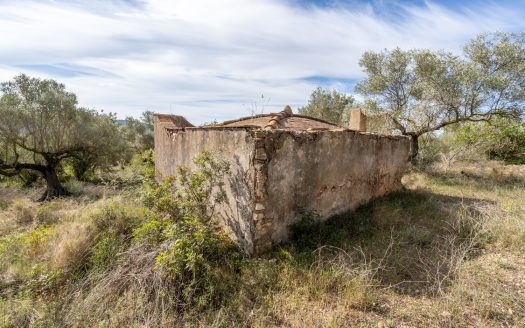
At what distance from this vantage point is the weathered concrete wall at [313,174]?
426cm

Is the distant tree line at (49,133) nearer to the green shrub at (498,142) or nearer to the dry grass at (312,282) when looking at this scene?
the dry grass at (312,282)

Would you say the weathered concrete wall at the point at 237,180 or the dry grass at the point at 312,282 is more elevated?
the weathered concrete wall at the point at 237,180

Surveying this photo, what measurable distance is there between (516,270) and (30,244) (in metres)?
7.12

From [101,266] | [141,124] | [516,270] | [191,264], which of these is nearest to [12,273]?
[101,266]

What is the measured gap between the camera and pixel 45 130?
12602 mm

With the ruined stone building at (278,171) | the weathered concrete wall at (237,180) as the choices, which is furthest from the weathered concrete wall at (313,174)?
the weathered concrete wall at (237,180)

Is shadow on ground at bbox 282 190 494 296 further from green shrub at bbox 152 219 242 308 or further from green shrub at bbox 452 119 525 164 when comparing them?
green shrub at bbox 452 119 525 164

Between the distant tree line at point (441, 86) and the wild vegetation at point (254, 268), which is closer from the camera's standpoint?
the wild vegetation at point (254, 268)

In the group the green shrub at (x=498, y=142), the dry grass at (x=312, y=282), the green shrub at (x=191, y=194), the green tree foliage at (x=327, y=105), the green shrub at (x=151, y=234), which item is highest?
the green tree foliage at (x=327, y=105)

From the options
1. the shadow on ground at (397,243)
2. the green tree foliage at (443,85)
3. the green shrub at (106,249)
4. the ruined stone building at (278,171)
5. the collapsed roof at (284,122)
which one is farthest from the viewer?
the green tree foliage at (443,85)

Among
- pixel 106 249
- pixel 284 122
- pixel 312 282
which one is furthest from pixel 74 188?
pixel 312 282

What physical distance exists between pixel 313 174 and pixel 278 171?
0.93 m

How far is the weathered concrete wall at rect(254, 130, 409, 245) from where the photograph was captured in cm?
426

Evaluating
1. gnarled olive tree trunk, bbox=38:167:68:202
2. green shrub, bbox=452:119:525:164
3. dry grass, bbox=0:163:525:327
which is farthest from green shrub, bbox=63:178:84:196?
green shrub, bbox=452:119:525:164
